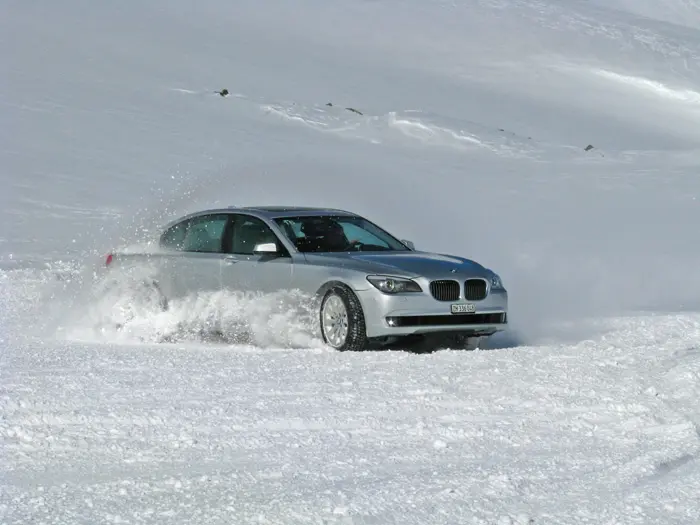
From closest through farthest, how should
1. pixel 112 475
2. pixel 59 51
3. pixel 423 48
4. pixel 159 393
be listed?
pixel 112 475 → pixel 159 393 → pixel 59 51 → pixel 423 48

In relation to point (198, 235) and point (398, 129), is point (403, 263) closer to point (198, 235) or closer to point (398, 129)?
point (198, 235)

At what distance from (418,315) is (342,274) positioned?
0.73m

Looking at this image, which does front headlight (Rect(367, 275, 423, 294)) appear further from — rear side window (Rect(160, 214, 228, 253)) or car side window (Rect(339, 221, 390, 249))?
rear side window (Rect(160, 214, 228, 253))

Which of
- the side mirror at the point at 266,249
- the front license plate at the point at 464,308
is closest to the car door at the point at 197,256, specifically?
the side mirror at the point at 266,249

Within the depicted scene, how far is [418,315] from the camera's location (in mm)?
10141

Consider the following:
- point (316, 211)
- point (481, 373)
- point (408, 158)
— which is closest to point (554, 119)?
point (408, 158)

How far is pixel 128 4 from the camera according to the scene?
5588 centimetres

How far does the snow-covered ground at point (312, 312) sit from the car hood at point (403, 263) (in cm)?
56

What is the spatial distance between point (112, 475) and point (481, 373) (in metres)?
3.62

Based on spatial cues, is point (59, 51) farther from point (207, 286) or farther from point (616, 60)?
point (207, 286)

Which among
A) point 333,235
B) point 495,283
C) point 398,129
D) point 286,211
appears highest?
point 398,129

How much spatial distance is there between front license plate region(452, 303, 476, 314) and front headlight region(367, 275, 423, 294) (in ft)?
1.21

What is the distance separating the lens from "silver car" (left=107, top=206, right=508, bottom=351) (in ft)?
33.1

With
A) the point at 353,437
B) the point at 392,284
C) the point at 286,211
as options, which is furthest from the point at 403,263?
the point at 353,437
